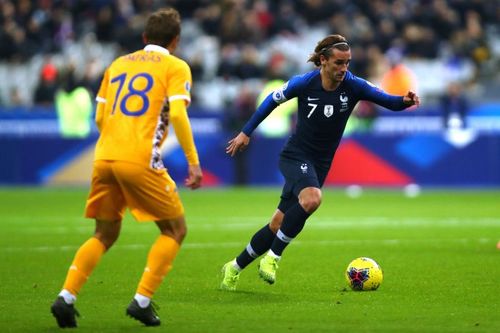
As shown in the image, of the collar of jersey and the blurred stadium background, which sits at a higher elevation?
the blurred stadium background

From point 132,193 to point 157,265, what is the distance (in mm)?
527

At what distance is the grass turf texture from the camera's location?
806 cm

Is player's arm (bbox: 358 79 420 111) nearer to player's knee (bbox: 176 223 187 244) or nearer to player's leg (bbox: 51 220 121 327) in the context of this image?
player's knee (bbox: 176 223 187 244)

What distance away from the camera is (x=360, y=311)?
8.50m

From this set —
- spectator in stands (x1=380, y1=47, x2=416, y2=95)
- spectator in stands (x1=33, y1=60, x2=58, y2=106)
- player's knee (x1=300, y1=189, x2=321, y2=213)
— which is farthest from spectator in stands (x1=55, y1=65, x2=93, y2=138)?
player's knee (x1=300, y1=189, x2=321, y2=213)

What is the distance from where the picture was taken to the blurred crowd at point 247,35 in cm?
2831

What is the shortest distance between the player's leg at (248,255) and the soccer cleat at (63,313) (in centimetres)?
262

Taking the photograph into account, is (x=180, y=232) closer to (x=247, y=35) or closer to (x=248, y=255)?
(x=248, y=255)

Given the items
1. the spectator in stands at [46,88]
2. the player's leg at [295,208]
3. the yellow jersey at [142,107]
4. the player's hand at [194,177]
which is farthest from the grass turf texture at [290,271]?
the spectator in stands at [46,88]

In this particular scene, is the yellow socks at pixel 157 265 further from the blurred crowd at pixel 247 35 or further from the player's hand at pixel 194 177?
the blurred crowd at pixel 247 35

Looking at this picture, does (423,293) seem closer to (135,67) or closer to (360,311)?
(360,311)

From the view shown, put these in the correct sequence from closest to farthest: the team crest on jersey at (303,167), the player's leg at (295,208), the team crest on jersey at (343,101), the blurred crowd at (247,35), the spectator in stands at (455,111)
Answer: the player's leg at (295,208)
the team crest on jersey at (303,167)
the team crest on jersey at (343,101)
the spectator in stands at (455,111)
the blurred crowd at (247,35)

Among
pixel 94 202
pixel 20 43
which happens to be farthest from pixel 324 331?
pixel 20 43

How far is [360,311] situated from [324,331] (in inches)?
40.8
